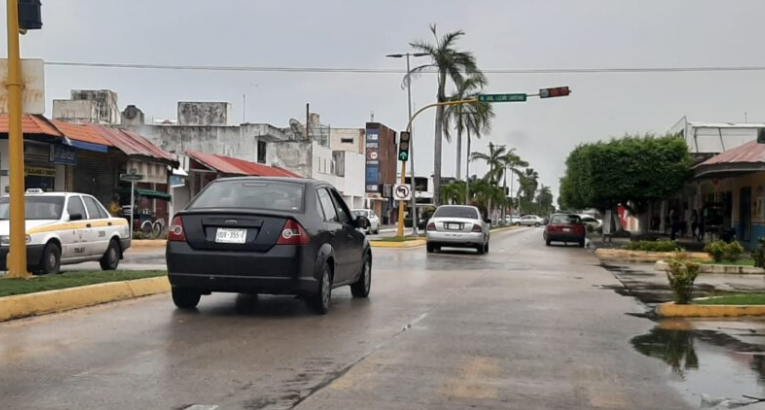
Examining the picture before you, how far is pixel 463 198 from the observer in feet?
236

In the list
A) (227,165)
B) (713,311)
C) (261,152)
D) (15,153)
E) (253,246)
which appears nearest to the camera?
(253,246)

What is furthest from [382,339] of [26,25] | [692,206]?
[692,206]

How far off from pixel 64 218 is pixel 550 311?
28.8ft

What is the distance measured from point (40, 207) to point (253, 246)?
7.20m

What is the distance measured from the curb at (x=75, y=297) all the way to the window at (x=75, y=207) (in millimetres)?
3358

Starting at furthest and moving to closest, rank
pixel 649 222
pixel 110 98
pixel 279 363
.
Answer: pixel 649 222, pixel 110 98, pixel 279 363

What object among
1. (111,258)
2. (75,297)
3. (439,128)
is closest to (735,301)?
(75,297)

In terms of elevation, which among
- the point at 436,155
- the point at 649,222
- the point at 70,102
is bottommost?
the point at 649,222

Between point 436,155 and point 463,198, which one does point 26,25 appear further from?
point 463,198

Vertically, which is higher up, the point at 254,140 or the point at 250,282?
the point at 254,140

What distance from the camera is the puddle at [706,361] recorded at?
684 cm

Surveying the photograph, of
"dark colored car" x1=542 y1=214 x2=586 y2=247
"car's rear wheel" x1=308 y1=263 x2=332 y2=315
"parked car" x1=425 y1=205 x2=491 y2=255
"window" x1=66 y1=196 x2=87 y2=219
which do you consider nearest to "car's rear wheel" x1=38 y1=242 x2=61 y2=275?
"window" x1=66 y1=196 x2=87 y2=219

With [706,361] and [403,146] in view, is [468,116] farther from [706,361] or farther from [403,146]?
[706,361]

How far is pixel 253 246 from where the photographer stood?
32.6 ft
